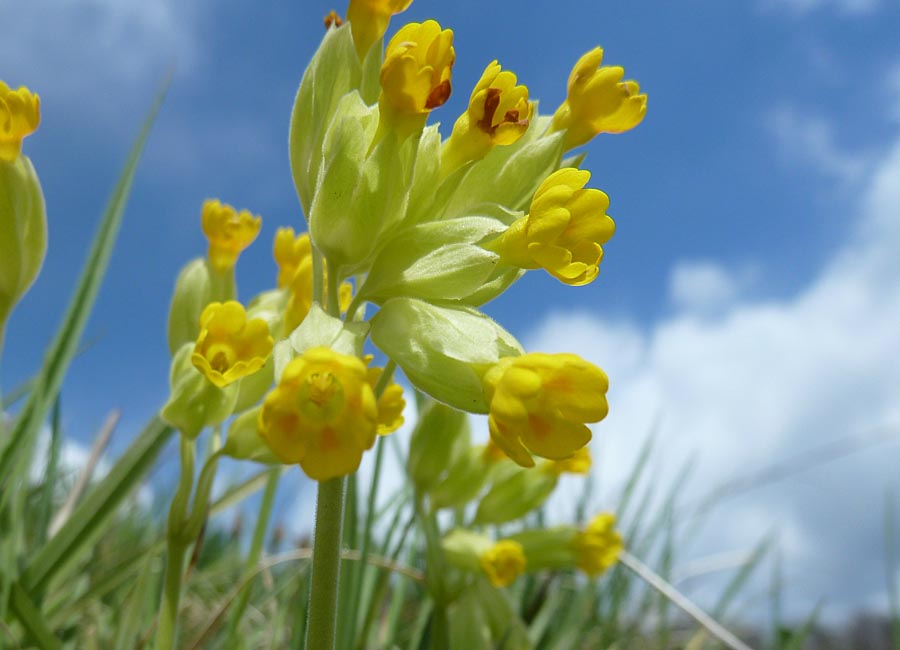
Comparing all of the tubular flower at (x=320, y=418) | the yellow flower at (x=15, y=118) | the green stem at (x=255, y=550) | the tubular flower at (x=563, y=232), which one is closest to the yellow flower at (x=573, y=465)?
the green stem at (x=255, y=550)

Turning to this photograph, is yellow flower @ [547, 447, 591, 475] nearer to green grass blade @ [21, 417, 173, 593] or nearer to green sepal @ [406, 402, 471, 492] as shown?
green sepal @ [406, 402, 471, 492]

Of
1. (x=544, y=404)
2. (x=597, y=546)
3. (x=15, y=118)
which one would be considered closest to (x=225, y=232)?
(x=15, y=118)

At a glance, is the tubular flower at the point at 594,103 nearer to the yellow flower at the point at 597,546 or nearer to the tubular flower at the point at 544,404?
the tubular flower at the point at 544,404

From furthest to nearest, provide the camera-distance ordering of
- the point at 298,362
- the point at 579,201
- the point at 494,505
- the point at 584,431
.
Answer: the point at 494,505, the point at 579,201, the point at 584,431, the point at 298,362

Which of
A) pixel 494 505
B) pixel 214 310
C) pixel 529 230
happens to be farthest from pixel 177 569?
pixel 494 505

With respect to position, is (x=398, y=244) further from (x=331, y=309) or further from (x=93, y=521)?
(x=93, y=521)

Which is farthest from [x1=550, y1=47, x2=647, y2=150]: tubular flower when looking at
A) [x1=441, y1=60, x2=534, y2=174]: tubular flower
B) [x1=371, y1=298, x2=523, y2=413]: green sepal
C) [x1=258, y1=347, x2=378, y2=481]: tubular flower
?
[x1=258, y1=347, x2=378, y2=481]: tubular flower

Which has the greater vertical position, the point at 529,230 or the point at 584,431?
the point at 529,230

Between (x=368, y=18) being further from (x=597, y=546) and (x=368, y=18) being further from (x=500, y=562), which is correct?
(x=597, y=546)
